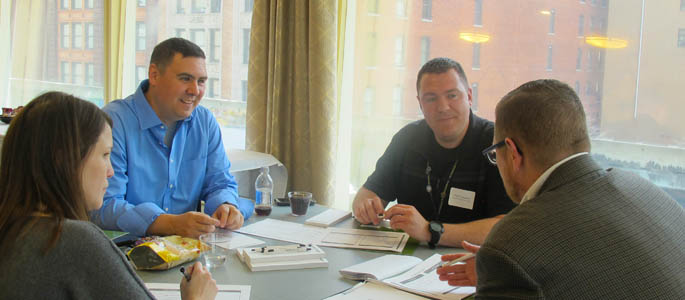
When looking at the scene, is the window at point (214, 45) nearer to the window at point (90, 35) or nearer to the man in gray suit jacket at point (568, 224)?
the window at point (90, 35)

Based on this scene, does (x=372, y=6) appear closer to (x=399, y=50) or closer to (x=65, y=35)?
(x=399, y=50)

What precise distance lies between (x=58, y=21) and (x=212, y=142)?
404cm

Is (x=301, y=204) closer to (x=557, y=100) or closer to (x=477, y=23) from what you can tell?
(x=557, y=100)

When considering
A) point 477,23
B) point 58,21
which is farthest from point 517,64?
point 58,21

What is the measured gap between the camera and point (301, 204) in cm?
238

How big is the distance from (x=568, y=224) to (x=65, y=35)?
5739 millimetres

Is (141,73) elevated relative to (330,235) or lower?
elevated

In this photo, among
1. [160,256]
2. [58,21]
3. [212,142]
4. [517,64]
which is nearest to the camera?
[160,256]

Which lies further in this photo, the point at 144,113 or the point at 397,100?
the point at 397,100

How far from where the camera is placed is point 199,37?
473 centimetres

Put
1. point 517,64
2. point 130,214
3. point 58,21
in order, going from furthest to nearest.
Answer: point 58,21 → point 517,64 → point 130,214

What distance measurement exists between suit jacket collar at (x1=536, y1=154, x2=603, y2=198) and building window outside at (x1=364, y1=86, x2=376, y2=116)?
2397 mm

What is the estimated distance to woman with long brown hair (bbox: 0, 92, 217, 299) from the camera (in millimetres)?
1062

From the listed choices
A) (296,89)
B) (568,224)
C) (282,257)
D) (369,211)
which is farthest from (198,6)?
(568,224)
